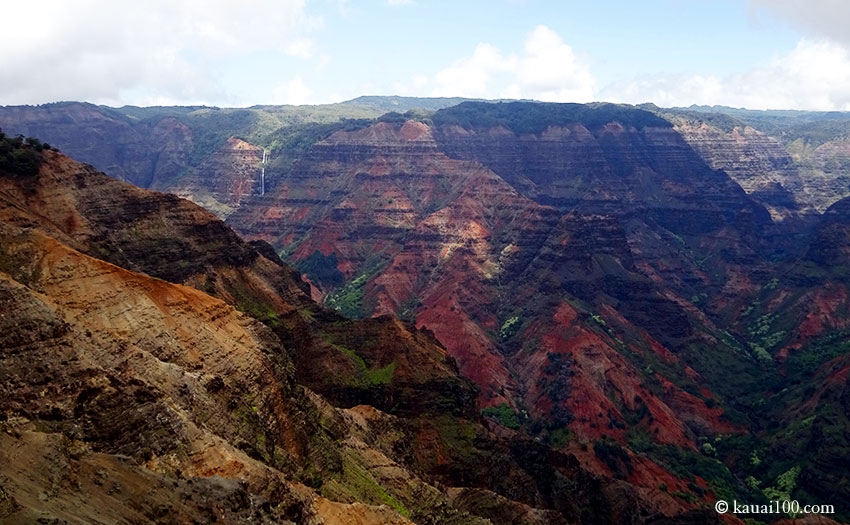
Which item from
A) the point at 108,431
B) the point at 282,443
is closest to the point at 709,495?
the point at 282,443

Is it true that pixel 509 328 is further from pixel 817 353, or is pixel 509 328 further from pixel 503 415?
pixel 817 353

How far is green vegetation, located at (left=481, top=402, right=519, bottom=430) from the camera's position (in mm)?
135875

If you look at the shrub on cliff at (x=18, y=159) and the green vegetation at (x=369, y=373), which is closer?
the shrub on cliff at (x=18, y=159)

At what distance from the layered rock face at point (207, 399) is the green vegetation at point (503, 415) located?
2372cm

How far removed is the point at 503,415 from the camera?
138 metres

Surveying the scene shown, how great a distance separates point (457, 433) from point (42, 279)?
5329 cm

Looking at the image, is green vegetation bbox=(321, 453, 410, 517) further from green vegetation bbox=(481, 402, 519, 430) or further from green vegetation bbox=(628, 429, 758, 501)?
green vegetation bbox=(628, 429, 758, 501)

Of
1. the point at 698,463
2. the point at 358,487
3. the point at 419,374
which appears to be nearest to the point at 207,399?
the point at 358,487

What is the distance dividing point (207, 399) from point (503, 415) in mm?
88019

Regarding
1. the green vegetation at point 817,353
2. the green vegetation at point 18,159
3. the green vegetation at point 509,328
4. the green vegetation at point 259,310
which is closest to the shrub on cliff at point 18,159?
the green vegetation at point 18,159

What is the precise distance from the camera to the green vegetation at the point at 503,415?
13588 cm

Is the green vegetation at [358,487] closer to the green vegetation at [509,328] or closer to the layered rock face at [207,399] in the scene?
the layered rock face at [207,399]

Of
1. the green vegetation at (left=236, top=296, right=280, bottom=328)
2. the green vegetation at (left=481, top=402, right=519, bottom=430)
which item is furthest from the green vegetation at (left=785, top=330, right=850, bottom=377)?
the green vegetation at (left=236, top=296, right=280, bottom=328)

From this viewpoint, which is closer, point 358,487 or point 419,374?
point 358,487
